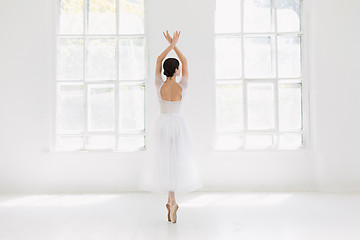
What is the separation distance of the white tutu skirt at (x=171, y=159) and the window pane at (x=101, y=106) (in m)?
1.60

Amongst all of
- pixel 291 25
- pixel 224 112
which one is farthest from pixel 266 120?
pixel 291 25

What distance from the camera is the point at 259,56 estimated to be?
14.3ft

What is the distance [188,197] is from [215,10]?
2.56 m

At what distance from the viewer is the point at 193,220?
283 cm

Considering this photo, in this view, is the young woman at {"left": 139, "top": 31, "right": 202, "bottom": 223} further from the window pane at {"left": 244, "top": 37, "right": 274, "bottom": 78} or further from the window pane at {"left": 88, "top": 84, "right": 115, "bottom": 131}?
the window pane at {"left": 244, "top": 37, "right": 274, "bottom": 78}

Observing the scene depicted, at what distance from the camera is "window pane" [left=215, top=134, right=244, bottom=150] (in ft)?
14.1

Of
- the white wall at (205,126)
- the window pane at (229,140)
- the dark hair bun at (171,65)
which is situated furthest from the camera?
the window pane at (229,140)

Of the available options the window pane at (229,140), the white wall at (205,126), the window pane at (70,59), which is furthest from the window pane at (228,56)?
the window pane at (70,59)

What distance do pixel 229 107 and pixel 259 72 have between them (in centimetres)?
65

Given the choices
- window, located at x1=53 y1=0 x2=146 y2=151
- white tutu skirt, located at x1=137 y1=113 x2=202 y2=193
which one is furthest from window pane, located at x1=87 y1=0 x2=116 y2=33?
white tutu skirt, located at x1=137 y1=113 x2=202 y2=193

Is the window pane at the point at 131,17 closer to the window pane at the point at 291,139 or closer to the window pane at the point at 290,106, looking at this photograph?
the window pane at the point at 290,106

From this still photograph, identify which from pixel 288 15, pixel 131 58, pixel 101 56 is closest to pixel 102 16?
pixel 101 56

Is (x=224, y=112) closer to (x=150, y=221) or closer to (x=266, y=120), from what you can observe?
(x=266, y=120)

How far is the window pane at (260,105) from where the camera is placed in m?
4.32
